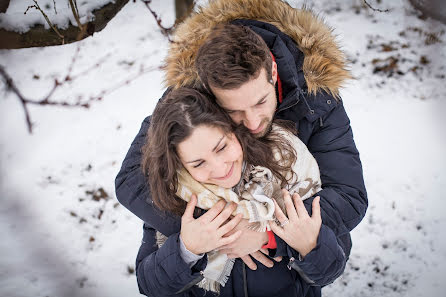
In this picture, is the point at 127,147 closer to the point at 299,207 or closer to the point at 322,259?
the point at 299,207

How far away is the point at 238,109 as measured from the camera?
71.7 inches

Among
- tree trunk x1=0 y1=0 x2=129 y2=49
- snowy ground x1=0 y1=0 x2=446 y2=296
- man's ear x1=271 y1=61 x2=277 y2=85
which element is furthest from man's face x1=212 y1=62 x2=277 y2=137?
snowy ground x1=0 y1=0 x2=446 y2=296

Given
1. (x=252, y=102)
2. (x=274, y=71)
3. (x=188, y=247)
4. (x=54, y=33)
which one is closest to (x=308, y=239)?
(x=188, y=247)

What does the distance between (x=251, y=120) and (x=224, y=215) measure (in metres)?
0.51

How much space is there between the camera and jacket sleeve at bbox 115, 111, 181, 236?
1.99 metres

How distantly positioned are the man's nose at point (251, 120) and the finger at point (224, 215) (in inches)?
16.3

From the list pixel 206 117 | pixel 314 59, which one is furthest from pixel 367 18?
pixel 206 117

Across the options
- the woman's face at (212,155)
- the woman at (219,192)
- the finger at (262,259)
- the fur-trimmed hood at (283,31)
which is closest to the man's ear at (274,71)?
the fur-trimmed hood at (283,31)

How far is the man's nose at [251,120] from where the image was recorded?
1.83 meters

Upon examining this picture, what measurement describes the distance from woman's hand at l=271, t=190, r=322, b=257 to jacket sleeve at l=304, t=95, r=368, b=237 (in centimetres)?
12

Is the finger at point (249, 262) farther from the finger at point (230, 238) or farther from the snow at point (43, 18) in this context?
the snow at point (43, 18)

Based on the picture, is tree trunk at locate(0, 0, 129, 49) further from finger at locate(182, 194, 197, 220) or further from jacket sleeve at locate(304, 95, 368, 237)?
jacket sleeve at locate(304, 95, 368, 237)

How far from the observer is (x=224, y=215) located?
1815 millimetres

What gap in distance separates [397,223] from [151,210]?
232cm
